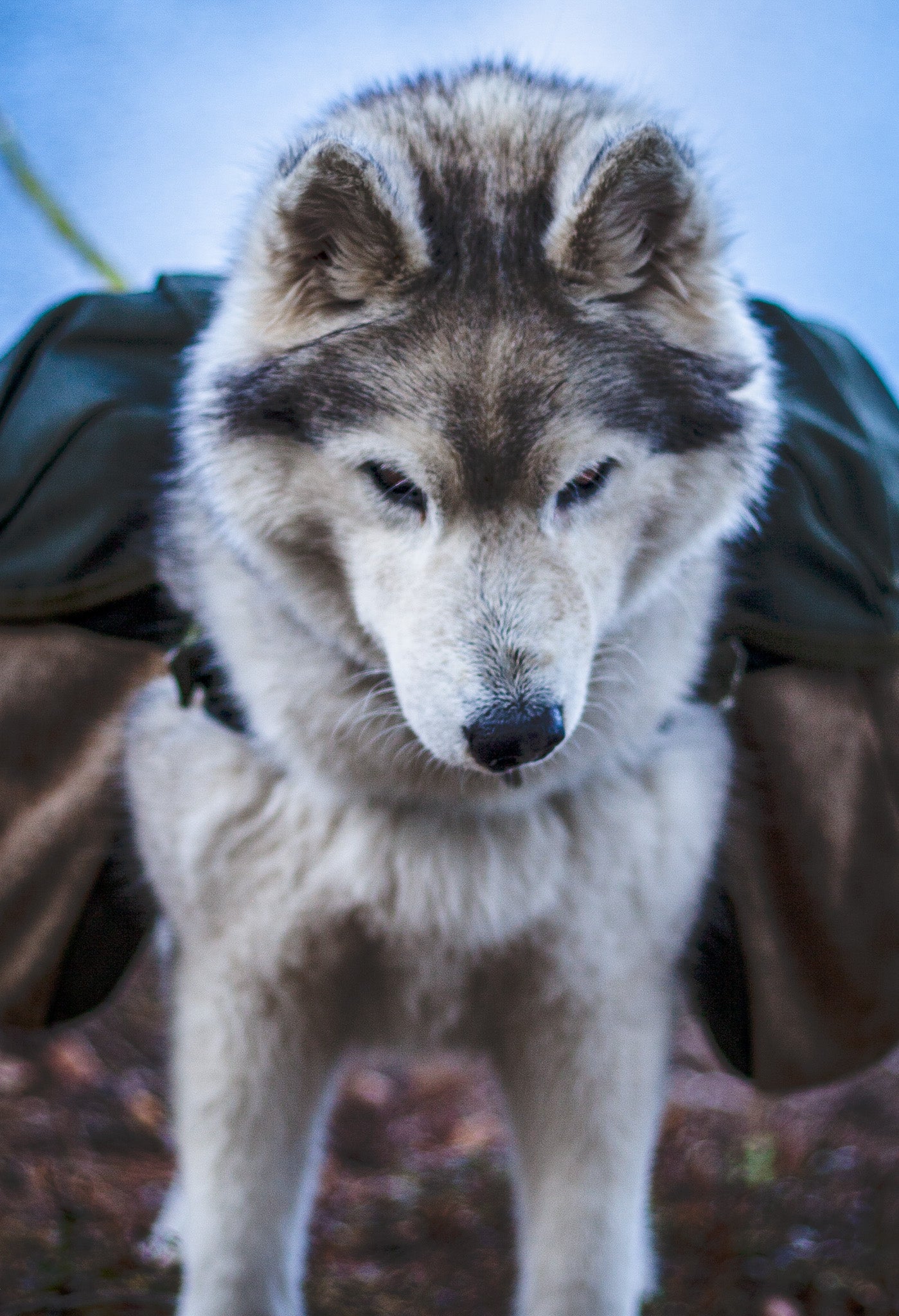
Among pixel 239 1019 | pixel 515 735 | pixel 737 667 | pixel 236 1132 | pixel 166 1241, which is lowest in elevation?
pixel 166 1241

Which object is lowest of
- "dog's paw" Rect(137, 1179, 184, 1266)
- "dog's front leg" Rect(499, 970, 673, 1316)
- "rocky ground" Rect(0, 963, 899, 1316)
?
"rocky ground" Rect(0, 963, 899, 1316)

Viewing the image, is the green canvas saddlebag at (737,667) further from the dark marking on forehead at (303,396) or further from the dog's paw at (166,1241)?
the dog's paw at (166,1241)

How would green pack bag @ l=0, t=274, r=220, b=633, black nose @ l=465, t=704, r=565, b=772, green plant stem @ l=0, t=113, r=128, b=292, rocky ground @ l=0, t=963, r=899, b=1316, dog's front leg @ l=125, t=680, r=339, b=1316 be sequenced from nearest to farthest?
black nose @ l=465, t=704, r=565, b=772 < dog's front leg @ l=125, t=680, r=339, b=1316 < green pack bag @ l=0, t=274, r=220, b=633 < rocky ground @ l=0, t=963, r=899, b=1316 < green plant stem @ l=0, t=113, r=128, b=292

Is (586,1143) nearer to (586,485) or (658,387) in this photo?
(586,485)

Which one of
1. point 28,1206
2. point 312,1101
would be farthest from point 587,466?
point 28,1206

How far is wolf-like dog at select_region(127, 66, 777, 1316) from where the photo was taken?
4.77 feet

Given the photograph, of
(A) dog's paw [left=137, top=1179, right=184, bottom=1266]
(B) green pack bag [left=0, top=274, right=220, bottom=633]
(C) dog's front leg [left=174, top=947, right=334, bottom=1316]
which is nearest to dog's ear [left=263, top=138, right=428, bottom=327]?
(B) green pack bag [left=0, top=274, right=220, bottom=633]

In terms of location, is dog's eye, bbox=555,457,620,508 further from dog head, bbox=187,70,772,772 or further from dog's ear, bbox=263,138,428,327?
dog's ear, bbox=263,138,428,327

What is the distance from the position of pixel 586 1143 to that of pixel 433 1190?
105 centimetres

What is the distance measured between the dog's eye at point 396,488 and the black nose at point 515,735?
0.33 meters

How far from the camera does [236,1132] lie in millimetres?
1878

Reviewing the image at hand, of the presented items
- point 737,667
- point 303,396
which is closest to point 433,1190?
point 737,667

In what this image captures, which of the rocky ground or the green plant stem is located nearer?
the rocky ground

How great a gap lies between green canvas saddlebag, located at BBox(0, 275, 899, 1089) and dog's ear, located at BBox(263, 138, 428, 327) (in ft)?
1.69
